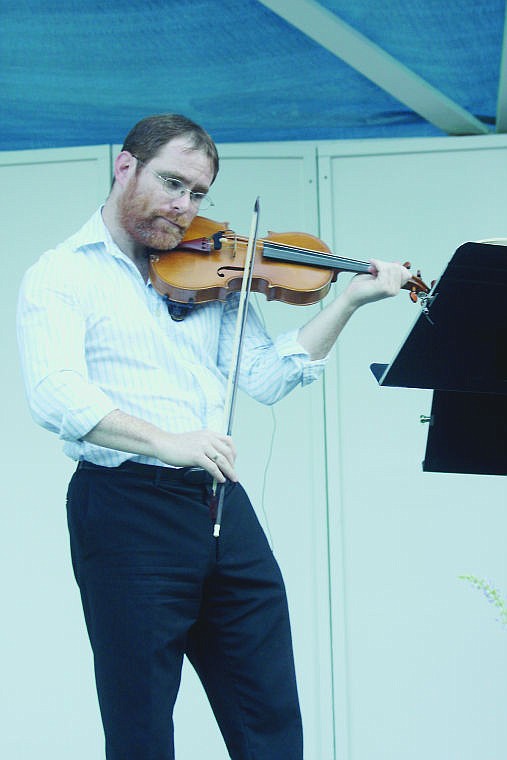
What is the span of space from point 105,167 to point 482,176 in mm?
1162

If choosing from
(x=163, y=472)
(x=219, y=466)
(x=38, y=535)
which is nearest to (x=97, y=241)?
(x=163, y=472)

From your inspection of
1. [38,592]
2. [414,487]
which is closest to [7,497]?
[38,592]

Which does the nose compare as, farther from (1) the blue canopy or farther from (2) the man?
(1) the blue canopy

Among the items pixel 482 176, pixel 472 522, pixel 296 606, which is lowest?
pixel 296 606

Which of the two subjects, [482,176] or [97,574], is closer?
[97,574]

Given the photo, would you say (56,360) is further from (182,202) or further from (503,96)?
(503,96)

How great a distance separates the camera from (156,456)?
5.58ft

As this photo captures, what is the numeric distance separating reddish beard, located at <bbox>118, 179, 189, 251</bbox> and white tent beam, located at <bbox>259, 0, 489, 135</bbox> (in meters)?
0.77

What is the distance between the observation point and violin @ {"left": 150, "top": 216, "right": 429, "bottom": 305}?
1999 mm

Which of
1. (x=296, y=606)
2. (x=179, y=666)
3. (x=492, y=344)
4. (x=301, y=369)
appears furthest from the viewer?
(x=296, y=606)

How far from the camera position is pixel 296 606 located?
10.1 feet

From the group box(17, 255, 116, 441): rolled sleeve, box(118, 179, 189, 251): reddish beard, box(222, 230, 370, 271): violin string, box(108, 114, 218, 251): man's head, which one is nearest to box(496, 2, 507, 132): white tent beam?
box(222, 230, 370, 271): violin string

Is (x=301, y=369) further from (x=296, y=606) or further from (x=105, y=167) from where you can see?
(x=105, y=167)

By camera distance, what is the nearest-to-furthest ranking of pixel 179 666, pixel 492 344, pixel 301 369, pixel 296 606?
pixel 492 344 → pixel 179 666 → pixel 301 369 → pixel 296 606
